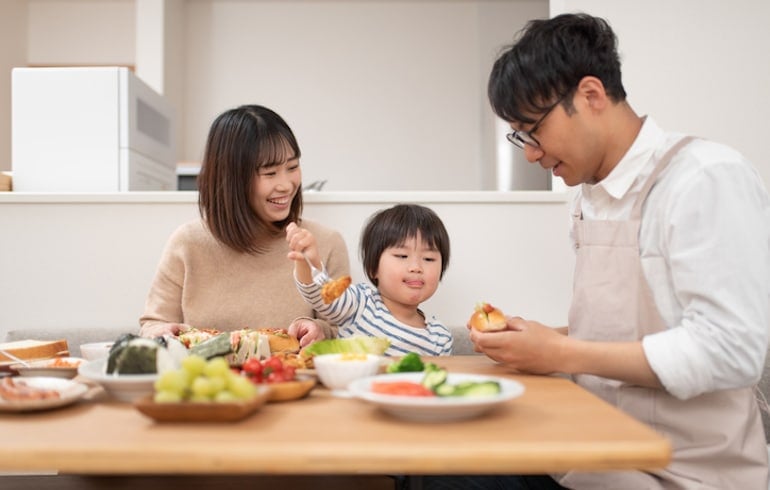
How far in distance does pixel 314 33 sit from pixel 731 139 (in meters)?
4.63

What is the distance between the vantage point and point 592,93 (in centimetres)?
135

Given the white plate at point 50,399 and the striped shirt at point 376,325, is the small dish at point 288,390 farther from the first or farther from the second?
the striped shirt at point 376,325

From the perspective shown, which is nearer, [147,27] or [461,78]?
[147,27]

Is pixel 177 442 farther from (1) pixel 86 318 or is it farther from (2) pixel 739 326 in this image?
(1) pixel 86 318

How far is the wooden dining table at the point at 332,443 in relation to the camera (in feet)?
2.64

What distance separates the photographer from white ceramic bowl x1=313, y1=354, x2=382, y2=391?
1.17 m

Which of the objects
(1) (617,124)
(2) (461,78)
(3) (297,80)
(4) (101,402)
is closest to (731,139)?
(1) (617,124)

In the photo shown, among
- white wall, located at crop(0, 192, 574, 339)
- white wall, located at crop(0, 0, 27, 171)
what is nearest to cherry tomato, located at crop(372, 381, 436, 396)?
white wall, located at crop(0, 192, 574, 339)

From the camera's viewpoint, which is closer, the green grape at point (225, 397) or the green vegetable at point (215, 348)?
the green grape at point (225, 397)

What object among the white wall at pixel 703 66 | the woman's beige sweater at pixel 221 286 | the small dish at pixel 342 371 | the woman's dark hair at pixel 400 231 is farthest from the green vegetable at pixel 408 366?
the white wall at pixel 703 66

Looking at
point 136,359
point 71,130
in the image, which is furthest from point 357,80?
point 136,359

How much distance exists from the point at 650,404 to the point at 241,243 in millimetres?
1363

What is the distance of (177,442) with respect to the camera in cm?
84

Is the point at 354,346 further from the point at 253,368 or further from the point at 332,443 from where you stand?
the point at 332,443
